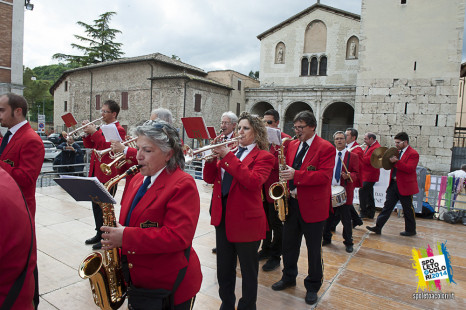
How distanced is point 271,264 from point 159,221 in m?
2.98

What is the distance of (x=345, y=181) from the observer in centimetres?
546

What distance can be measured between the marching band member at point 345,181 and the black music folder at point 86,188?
4.26m

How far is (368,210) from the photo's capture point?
750cm

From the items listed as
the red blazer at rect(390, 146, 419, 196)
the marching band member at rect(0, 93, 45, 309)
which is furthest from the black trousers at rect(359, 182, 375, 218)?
the marching band member at rect(0, 93, 45, 309)

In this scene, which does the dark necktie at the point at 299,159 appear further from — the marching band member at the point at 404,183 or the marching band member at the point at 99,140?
the marching band member at the point at 404,183

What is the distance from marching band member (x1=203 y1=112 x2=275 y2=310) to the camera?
9.07ft

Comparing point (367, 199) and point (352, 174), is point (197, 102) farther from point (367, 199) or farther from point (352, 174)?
point (352, 174)

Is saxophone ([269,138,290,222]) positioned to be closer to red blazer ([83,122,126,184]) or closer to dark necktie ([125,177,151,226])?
dark necktie ([125,177,151,226])

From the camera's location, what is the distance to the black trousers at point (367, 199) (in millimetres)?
7309

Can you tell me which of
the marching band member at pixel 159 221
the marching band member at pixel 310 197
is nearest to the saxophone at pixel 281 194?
the marching band member at pixel 310 197

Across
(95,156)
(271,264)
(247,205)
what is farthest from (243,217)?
(95,156)

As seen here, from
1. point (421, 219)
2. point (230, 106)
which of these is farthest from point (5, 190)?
point (230, 106)

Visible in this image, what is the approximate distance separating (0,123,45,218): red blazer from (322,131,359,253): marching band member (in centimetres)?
436

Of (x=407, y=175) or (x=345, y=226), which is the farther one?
(x=407, y=175)
